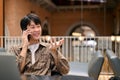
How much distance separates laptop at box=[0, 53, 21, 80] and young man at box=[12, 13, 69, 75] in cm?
72

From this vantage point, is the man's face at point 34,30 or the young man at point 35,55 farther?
the man's face at point 34,30

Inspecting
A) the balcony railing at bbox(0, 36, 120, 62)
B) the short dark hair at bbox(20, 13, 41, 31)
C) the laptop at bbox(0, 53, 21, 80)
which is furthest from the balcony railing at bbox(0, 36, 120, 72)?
the laptop at bbox(0, 53, 21, 80)

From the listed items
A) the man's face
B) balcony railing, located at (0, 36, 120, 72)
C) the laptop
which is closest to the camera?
the laptop

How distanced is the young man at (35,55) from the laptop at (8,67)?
2.36 ft

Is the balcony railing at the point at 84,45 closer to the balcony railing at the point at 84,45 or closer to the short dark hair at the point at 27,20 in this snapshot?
the balcony railing at the point at 84,45

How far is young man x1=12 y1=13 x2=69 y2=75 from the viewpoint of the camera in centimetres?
227

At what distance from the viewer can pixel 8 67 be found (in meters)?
1.50

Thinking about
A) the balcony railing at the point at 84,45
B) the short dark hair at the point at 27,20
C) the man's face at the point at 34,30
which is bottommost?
the balcony railing at the point at 84,45

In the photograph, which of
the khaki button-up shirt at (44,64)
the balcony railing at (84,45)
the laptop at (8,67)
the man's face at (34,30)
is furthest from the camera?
the balcony railing at (84,45)

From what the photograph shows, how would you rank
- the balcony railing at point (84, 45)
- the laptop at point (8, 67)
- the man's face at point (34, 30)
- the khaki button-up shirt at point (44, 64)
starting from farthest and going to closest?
the balcony railing at point (84, 45) < the man's face at point (34, 30) < the khaki button-up shirt at point (44, 64) < the laptop at point (8, 67)

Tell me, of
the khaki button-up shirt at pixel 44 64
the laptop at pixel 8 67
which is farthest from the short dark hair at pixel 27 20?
the laptop at pixel 8 67

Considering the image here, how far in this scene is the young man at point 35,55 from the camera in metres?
2.27

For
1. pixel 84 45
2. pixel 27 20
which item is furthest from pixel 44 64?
pixel 84 45

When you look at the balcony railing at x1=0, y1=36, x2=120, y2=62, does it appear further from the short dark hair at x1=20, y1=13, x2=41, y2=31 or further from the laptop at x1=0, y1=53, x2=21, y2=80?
the laptop at x1=0, y1=53, x2=21, y2=80
